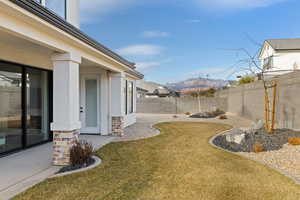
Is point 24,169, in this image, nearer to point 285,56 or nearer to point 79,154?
point 79,154

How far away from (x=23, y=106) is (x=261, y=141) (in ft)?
26.0

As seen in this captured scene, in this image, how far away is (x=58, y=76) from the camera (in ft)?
16.1

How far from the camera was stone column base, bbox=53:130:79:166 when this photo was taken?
4.93m

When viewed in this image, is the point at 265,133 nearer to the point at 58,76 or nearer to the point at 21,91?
the point at 58,76

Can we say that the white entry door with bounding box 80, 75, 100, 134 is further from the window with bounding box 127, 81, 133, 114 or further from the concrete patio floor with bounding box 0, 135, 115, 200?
the window with bounding box 127, 81, 133, 114

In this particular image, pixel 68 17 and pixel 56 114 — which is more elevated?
pixel 68 17

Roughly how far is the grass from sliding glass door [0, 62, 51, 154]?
A: 2473 mm

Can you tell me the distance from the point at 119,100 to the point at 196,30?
427 inches

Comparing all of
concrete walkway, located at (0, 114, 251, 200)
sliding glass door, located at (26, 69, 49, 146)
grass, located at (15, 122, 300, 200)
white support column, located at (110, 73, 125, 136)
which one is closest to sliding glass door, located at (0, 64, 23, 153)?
sliding glass door, located at (26, 69, 49, 146)

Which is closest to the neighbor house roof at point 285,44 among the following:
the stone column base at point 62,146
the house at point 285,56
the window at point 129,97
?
the house at point 285,56

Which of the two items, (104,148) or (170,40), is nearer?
(104,148)

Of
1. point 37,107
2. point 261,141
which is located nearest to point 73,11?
point 37,107

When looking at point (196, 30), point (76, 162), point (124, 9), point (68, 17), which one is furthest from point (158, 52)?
point (76, 162)

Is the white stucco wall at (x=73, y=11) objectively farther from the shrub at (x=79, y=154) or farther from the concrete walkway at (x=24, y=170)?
the shrub at (x=79, y=154)
